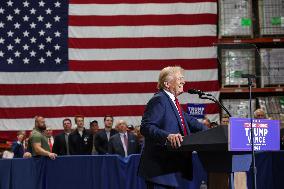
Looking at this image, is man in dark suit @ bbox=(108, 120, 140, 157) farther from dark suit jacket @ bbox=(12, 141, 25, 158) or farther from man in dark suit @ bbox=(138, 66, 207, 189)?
man in dark suit @ bbox=(138, 66, 207, 189)

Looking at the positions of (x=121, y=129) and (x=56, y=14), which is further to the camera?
(x=56, y=14)

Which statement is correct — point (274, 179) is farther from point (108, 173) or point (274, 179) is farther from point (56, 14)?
point (56, 14)

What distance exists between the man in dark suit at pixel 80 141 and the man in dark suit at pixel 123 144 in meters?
0.46

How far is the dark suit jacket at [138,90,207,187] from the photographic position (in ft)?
14.3

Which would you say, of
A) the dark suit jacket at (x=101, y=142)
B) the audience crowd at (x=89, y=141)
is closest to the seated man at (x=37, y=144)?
the audience crowd at (x=89, y=141)

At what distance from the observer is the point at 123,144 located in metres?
10.0

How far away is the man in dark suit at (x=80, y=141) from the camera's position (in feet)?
33.2

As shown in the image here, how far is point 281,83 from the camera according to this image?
13.2m

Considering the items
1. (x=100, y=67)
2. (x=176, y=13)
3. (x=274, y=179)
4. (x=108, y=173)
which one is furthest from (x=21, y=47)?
(x=274, y=179)

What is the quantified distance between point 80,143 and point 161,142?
611 cm

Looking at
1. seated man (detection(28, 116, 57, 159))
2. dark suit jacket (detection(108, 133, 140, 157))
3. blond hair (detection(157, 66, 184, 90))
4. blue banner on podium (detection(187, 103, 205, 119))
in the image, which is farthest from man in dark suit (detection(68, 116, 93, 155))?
blond hair (detection(157, 66, 184, 90))

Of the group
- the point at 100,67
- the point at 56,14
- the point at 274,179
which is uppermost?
the point at 56,14

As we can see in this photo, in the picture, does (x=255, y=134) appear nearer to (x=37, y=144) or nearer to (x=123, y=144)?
(x=37, y=144)

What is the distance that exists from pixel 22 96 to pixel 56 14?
1.97 metres
